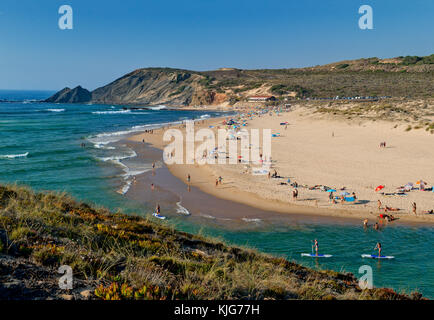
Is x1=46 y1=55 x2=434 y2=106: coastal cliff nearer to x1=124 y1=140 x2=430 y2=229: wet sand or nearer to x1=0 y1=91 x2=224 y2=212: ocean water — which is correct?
x1=124 y1=140 x2=430 y2=229: wet sand

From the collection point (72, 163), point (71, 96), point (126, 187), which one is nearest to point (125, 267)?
point (126, 187)

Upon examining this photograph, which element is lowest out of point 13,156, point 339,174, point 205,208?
point 205,208

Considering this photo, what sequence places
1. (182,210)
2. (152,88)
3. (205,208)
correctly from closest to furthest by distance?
1. (182,210)
2. (205,208)
3. (152,88)

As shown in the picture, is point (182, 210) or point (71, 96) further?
point (71, 96)

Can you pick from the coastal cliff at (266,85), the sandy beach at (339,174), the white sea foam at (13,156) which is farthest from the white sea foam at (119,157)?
the coastal cliff at (266,85)

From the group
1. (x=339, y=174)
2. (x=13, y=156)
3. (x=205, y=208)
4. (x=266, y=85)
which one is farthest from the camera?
(x=266, y=85)

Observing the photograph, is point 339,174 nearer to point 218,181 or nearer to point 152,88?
point 218,181
